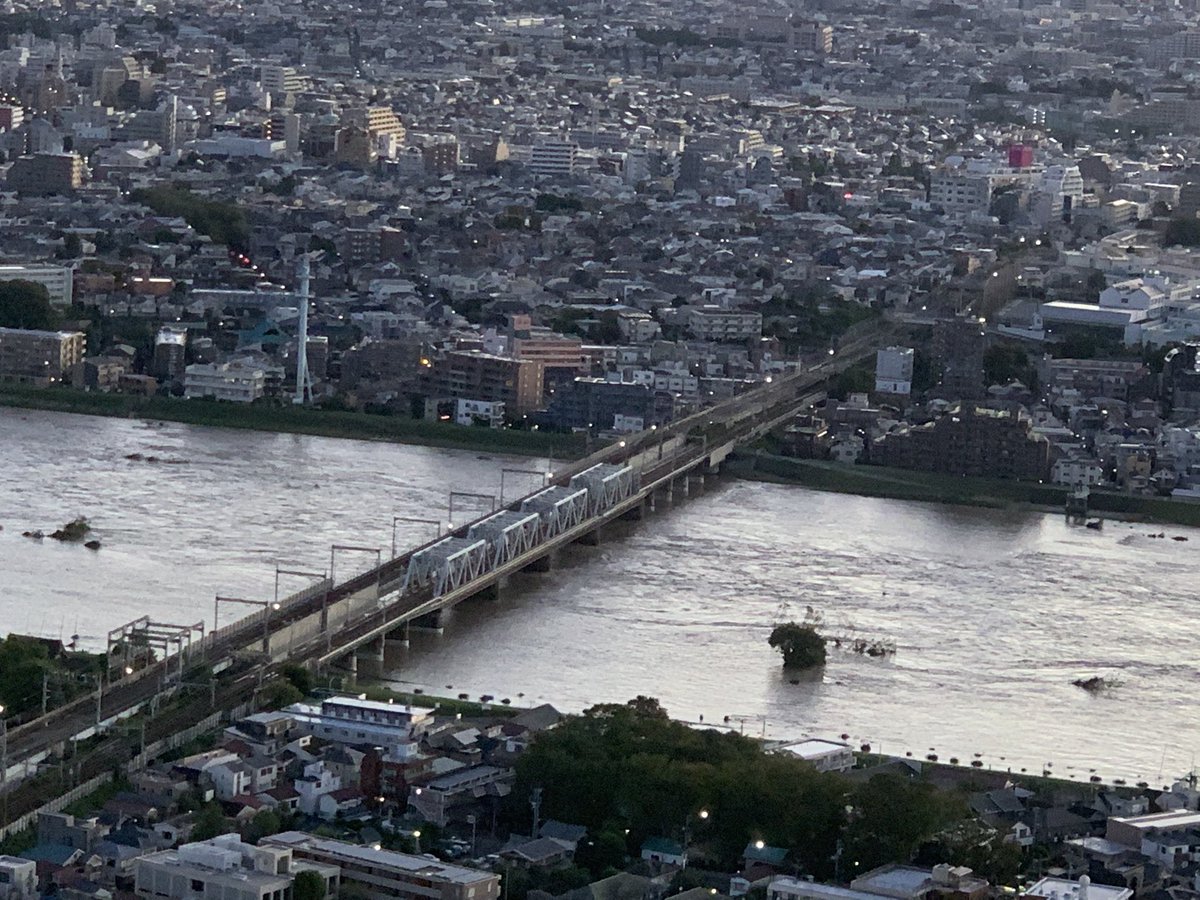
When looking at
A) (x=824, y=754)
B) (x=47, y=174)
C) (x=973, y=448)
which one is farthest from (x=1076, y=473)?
(x=47, y=174)

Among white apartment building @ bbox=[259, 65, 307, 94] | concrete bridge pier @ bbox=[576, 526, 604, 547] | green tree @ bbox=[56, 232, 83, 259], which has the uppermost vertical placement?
white apartment building @ bbox=[259, 65, 307, 94]

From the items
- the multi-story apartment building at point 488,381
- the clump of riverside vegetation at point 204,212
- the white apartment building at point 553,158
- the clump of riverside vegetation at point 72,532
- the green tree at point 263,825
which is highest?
the white apartment building at point 553,158

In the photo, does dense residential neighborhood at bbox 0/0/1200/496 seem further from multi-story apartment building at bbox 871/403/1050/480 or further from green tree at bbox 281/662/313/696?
green tree at bbox 281/662/313/696

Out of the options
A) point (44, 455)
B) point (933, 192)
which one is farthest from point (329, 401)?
point (933, 192)

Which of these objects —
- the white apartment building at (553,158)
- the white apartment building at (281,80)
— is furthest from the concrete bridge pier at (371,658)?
the white apartment building at (281,80)

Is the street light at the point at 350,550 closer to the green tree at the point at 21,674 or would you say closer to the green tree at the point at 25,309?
the green tree at the point at 21,674

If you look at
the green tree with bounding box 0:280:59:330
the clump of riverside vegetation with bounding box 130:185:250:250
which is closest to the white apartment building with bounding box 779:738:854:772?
the green tree with bounding box 0:280:59:330

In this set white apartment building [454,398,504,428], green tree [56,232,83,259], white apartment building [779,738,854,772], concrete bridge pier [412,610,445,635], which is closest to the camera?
white apartment building [779,738,854,772]
